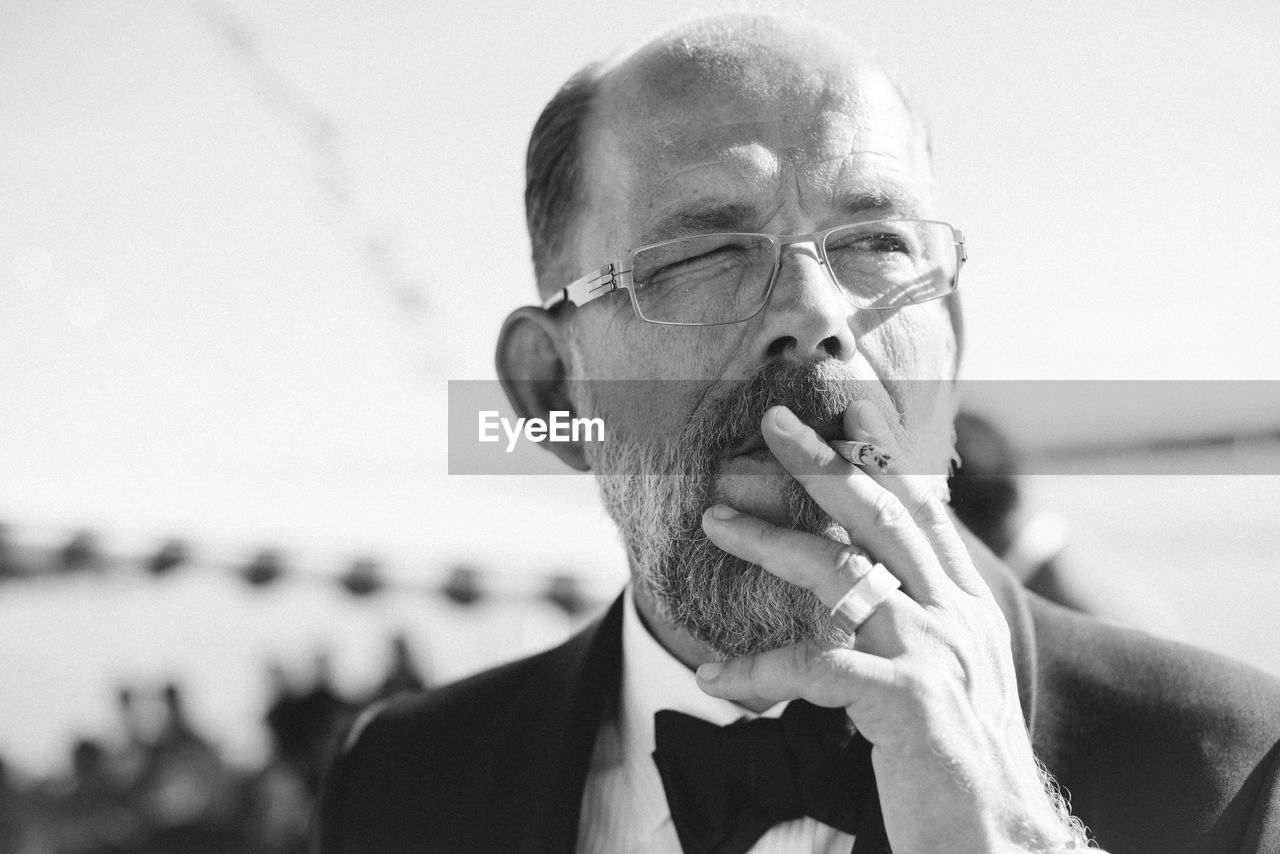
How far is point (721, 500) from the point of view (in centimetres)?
157

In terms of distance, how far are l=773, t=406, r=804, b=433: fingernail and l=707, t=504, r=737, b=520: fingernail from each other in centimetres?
18

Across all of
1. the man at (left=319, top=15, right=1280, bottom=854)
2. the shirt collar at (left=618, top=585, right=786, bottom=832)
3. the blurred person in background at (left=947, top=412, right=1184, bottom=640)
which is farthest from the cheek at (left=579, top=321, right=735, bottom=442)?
the blurred person in background at (left=947, top=412, right=1184, bottom=640)

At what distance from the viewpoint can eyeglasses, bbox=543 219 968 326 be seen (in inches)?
64.5

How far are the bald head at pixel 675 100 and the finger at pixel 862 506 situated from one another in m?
0.63

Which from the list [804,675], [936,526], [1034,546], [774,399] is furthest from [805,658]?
[1034,546]

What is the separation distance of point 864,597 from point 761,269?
65 cm

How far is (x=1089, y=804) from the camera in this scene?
155 cm

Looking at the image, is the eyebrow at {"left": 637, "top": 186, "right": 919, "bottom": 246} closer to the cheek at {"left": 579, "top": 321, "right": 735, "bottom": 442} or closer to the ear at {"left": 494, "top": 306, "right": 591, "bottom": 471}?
the cheek at {"left": 579, "top": 321, "right": 735, "bottom": 442}

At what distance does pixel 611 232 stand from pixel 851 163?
48 cm

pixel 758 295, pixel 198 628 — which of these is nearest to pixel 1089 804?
pixel 758 295

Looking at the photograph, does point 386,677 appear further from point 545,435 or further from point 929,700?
point 929,700

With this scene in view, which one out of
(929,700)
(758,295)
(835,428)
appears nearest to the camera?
(929,700)

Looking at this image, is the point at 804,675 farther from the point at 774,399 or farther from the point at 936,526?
the point at 774,399

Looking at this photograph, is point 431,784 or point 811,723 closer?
point 811,723
